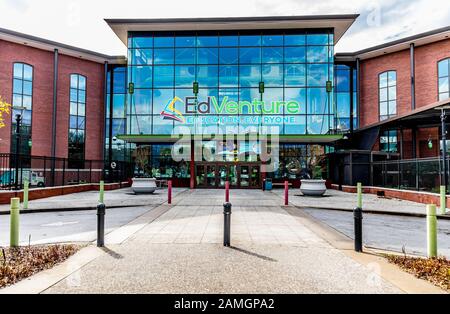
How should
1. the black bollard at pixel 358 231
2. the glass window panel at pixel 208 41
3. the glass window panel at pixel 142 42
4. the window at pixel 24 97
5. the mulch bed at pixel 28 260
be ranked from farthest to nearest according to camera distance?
the glass window panel at pixel 142 42
the glass window panel at pixel 208 41
the window at pixel 24 97
the black bollard at pixel 358 231
the mulch bed at pixel 28 260

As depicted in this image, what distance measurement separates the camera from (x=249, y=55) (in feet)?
103

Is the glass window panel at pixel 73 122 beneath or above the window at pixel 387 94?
beneath

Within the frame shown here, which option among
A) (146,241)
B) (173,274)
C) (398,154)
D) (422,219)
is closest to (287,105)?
(398,154)

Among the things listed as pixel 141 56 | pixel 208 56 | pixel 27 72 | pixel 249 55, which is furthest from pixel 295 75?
pixel 27 72

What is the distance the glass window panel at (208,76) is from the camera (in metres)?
31.1

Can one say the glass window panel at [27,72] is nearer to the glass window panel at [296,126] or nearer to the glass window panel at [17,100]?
the glass window panel at [17,100]

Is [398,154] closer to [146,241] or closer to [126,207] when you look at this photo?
[126,207]

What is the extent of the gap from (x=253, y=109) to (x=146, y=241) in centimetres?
2481

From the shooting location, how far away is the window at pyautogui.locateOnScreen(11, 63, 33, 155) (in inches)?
1195

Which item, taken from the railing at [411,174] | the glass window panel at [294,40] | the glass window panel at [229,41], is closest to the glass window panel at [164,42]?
the glass window panel at [229,41]

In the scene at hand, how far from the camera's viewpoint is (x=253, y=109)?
30.6 metres

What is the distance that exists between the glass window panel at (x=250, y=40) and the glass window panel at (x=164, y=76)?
26.4 feet

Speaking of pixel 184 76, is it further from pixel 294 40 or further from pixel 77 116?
pixel 77 116

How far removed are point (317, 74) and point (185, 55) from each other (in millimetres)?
14131
